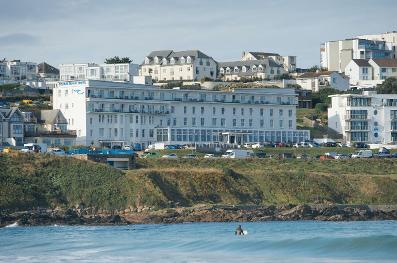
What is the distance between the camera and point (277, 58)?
180m

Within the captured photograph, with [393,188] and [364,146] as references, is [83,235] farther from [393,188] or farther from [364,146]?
[364,146]

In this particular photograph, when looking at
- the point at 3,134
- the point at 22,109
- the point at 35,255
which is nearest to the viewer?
the point at 35,255

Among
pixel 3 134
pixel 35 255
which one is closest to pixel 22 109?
pixel 3 134

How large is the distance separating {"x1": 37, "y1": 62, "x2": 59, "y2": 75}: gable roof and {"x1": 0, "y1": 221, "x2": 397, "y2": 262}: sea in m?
109

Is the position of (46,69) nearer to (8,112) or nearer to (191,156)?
(8,112)

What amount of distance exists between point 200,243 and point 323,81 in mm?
95943

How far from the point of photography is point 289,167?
310 ft

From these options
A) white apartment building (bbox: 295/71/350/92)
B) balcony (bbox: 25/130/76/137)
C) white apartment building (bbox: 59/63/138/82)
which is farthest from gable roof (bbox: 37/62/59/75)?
balcony (bbox: 25/130/76/137)

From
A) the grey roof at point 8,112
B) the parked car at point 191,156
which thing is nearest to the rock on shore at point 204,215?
the parked car at point 191,156

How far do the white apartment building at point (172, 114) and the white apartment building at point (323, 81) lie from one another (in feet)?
95.4

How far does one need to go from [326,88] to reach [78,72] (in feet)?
108

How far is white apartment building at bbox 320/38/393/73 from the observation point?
168875 mm

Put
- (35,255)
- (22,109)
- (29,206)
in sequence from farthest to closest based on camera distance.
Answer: (22,109)
(29,206)
(35,255)

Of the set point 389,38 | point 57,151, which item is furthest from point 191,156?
point 389,38
